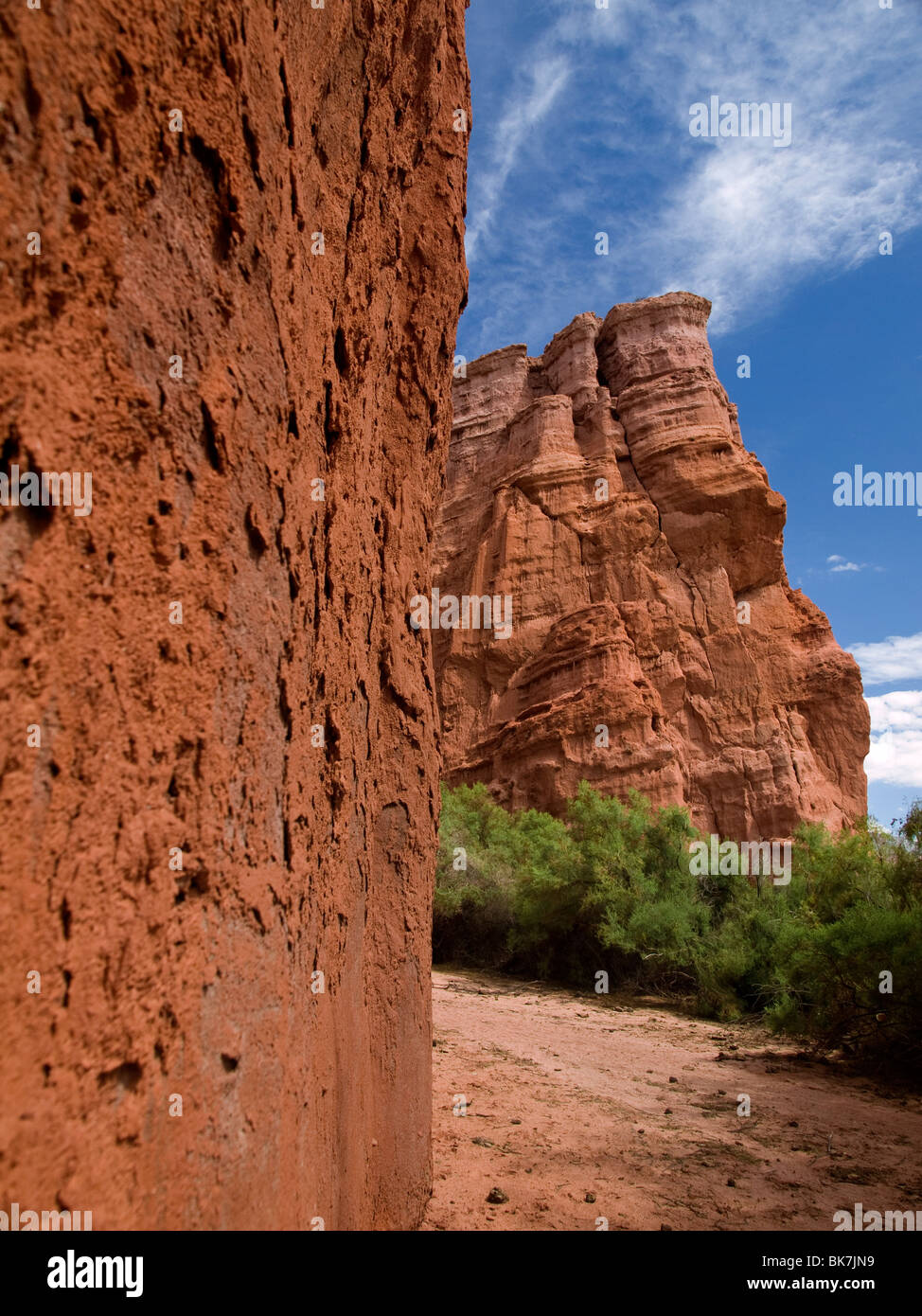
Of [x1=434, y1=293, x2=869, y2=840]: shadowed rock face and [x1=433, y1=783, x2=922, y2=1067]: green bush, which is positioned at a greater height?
[x1=434, y1=293, x2=869, y2=840]: shadowed rock face

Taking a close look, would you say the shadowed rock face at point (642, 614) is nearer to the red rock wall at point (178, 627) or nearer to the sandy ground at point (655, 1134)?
the sandy ground at point (655, 1134)

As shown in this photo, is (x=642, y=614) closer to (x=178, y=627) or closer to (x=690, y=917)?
(x=690, y=917)

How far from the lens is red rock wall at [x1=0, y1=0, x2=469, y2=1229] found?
4.55ft

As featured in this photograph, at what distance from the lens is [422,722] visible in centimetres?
482

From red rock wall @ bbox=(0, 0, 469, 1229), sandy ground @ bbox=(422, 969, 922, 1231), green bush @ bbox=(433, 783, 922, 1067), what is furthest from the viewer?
green bush @ bbox=(433, 783, 922, 1067)

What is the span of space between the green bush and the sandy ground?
0.85m

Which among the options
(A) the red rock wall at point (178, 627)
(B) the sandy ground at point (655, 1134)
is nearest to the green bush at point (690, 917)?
(B) the sandy ground at point (655, 1134)

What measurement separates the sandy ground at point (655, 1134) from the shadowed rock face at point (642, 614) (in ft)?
55.5

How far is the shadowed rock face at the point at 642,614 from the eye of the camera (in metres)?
27.7

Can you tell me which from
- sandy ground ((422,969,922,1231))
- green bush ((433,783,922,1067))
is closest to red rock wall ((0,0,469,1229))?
sandy ground ((422,969,922,1231))

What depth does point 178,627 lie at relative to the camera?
1.82m

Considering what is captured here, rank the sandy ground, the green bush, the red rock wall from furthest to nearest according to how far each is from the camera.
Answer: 1. the green bush
2. the sandy ground
3. the red rock wall

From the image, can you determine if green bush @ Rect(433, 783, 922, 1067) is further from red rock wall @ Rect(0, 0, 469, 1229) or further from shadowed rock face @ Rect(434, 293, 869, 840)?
red rock wall @ Rect(0, 0, 469, 1229)

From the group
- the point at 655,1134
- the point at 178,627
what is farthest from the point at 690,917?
the point at 178,627
